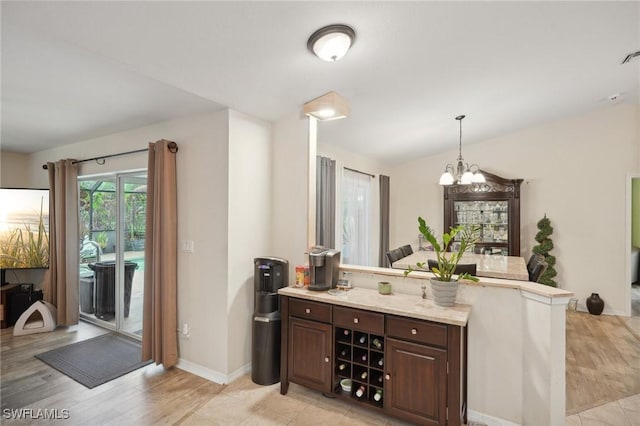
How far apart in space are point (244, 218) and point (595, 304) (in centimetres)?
511

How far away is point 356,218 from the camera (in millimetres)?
4832

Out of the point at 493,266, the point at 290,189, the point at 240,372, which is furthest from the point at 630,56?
the point at 240,372

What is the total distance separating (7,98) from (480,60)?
156 inches

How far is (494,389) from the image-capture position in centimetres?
210

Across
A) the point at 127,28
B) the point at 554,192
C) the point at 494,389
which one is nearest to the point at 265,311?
the point at 494,389

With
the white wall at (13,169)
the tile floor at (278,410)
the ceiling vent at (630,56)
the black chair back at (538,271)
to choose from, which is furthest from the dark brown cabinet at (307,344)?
the white wall at (13,169)

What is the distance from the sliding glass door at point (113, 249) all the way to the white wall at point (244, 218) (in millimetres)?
1443

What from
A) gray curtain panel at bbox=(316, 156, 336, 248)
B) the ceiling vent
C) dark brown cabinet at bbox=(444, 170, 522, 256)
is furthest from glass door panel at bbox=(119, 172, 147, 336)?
the ceiling vent

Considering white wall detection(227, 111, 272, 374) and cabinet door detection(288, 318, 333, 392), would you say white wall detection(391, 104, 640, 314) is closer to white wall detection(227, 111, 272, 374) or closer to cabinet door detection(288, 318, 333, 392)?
white wall detection(227, 111, 272, 374)

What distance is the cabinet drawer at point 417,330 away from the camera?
74.5 inches

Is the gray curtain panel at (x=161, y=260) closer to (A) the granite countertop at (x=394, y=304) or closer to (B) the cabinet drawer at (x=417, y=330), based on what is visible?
(A) the granite countertop at (x=394, y=304)

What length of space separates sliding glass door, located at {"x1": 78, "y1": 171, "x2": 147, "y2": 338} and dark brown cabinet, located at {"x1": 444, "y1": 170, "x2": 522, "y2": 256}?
15.6 feet

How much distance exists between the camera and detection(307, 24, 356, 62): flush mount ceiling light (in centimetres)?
174

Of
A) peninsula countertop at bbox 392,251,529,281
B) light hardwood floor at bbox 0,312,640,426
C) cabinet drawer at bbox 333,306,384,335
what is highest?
peninsula countertop at bbox 392,251,529,281
